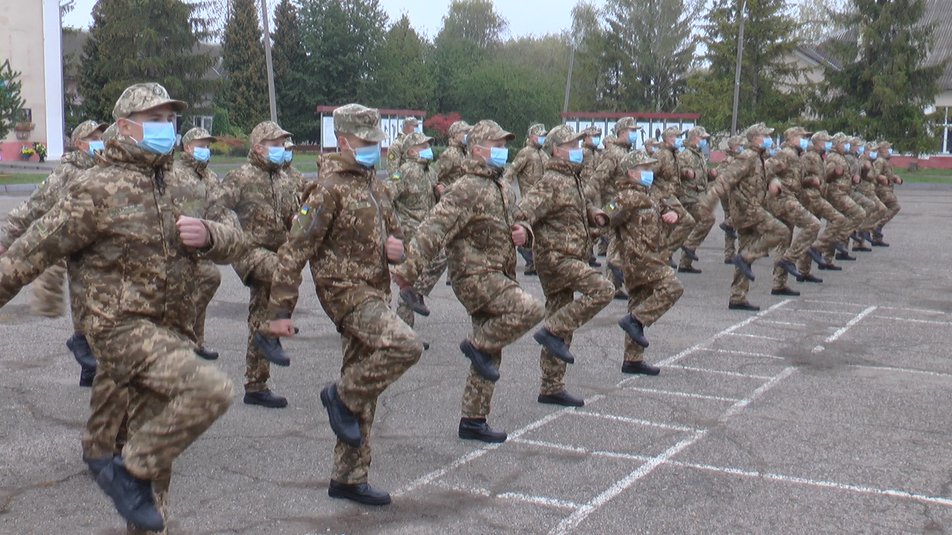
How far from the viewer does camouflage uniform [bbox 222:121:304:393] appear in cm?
801

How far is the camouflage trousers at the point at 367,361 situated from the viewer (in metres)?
5.69

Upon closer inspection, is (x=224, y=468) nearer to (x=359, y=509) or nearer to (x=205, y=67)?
(x=359, y=509)

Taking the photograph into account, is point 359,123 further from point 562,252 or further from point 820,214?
point 820,214

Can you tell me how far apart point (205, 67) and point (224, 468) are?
174 feet

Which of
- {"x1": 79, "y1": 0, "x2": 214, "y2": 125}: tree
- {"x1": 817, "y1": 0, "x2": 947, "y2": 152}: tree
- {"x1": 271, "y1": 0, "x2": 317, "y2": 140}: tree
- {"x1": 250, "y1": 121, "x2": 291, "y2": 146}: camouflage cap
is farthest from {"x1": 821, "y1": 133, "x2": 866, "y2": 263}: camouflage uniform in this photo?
{"x1": 271, "y1": 0, "x2": 317, "y2": 140}: tree

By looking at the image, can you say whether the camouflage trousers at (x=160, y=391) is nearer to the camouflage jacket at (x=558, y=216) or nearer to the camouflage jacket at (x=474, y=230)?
the camouflage jacket at (x=474, y=230)

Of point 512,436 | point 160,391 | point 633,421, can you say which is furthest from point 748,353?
point 160,391

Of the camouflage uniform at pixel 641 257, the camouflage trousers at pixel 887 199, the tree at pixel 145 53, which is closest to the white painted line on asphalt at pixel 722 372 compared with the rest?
the camouflage uniform at pixel 641 257

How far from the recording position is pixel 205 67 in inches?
2233

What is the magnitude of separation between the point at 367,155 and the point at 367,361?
1.09 metres

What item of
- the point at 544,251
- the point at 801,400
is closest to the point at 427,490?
the point at 544,251

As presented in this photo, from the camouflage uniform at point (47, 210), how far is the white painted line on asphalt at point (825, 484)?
3.59m

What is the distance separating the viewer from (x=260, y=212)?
8.41m

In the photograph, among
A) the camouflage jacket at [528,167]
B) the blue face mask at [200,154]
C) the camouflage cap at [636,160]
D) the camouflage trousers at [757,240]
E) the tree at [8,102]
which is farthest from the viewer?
the tree at [8,102]
